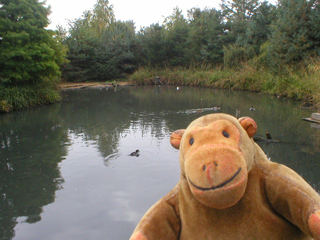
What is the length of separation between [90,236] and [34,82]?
1263cm

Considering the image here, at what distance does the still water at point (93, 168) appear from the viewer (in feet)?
12.1

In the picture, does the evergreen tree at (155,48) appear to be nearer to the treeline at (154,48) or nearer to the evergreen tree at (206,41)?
the treeline at (154,48)

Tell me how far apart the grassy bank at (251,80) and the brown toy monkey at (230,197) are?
9.06m

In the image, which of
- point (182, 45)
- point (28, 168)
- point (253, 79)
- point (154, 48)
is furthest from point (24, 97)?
point (182, 45)

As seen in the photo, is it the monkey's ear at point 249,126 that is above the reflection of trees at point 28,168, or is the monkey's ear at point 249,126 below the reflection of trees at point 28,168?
above

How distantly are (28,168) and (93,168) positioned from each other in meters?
1.18

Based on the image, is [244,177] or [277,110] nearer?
[244,177]

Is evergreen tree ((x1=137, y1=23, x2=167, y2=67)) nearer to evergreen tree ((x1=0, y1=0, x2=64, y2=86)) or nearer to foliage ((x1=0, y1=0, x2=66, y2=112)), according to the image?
foliage ((x1=0, y1=0, x2=66, y2=112))

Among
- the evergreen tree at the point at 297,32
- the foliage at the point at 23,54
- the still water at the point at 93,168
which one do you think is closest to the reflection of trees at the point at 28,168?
the still water at the point at 93,168

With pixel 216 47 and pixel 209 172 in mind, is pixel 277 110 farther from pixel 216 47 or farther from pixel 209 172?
pixel 216 47

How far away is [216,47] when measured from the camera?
29.1m

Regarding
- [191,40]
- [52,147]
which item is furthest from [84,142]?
[191,40]

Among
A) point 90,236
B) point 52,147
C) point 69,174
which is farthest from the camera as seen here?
point 52,147

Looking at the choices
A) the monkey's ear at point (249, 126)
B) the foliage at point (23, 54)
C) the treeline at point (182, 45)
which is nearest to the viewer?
the monkey's ear at point (249, 126)
